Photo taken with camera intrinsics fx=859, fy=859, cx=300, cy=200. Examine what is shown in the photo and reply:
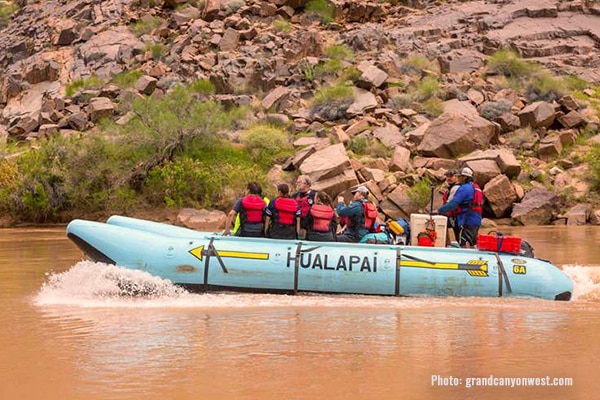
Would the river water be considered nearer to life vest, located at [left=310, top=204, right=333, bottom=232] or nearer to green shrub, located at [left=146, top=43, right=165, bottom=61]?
life vest, located at [left=310, top=204, right=333, bottom=232]

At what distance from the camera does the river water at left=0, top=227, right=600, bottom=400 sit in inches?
251

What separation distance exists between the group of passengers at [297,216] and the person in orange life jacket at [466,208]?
1189 millimetres

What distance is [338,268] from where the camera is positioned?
1050 cm

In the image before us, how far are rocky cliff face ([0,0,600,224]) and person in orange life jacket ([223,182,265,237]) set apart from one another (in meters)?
10.4

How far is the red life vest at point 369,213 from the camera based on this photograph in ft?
37.0

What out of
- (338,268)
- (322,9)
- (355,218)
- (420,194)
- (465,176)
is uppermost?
(322,9)

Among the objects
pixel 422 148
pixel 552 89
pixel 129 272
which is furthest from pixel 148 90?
pixel 129 272

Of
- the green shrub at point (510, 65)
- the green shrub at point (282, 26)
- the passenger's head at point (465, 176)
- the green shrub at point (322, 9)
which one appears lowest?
the passenger's head at point (465, 176)

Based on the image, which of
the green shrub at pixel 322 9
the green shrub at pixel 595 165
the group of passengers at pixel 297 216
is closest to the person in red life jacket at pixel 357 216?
the group of passengers at pixel 297 216

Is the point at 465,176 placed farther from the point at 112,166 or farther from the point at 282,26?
the point at 282,26

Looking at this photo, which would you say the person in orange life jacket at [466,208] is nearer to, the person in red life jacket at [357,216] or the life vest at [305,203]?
the person in red life jacket at [357,216]

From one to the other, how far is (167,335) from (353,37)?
1130 inches

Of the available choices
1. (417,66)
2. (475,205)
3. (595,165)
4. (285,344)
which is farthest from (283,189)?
(417,66)

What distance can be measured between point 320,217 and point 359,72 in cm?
2022
